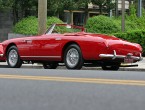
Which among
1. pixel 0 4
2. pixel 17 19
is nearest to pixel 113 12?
pixel 17 19

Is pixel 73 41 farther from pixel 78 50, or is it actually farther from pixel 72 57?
pixel 72 57

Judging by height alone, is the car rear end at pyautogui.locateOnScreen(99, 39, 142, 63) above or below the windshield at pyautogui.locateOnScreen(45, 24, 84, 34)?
below

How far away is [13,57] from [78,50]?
9.25ft

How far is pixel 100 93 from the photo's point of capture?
24.8ft

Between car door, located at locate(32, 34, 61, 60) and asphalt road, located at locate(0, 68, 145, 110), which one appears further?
car door, located at locate(32, 34, 61, 60)

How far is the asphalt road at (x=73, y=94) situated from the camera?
706 cm

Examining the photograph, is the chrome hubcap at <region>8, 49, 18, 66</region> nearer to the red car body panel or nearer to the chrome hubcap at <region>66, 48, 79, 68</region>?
the red car body panel

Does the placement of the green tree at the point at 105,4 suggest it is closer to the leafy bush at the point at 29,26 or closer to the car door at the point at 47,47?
the leafy bush at the point at 29,26

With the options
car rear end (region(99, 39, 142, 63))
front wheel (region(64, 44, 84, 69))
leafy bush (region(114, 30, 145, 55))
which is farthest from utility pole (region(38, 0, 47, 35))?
leafy bush (region(114, 30, 145, 55))

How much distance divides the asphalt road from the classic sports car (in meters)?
4.38

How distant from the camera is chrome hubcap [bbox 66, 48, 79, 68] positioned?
13.8 metres

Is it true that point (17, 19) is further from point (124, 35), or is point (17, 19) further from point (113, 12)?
point (113, 12)

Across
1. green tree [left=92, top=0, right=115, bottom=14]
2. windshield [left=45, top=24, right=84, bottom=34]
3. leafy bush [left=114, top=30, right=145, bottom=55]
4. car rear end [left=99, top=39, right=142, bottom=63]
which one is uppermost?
green tree [left=92, top=0, right=115, bottom=14]

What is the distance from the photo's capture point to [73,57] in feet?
45.4
